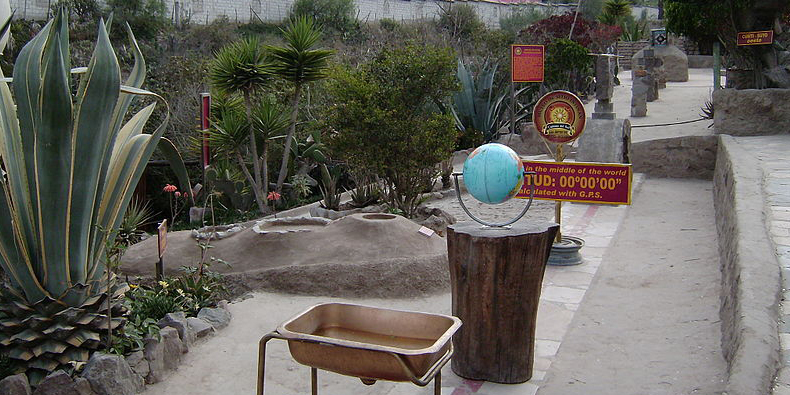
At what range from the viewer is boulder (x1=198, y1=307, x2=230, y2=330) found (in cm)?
549

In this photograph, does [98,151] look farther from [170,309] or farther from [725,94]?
[725,94]

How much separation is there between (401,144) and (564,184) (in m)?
2.06

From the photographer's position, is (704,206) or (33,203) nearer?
(33,203)

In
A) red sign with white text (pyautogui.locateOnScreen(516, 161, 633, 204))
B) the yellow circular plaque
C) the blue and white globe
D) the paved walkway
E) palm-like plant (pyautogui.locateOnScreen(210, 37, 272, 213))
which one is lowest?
the paved walkway

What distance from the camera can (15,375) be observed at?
13.5 feet

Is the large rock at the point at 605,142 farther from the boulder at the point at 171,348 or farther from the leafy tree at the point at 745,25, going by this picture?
the boulder at the point at 171,348

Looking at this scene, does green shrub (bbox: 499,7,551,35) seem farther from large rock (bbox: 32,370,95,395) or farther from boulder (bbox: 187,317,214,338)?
large rock (bbox: 32,370,95,395)

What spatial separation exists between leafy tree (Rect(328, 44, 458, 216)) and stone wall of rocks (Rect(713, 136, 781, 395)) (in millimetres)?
2928

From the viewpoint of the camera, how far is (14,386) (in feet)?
13.4

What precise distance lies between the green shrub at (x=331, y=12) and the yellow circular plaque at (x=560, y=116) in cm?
2028

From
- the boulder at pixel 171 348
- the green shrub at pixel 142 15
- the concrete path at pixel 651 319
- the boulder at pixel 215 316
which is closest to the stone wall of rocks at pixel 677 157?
the concrete path at pixel 651 319

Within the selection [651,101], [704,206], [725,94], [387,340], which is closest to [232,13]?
[651,101]

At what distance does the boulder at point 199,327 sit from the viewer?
5246 millimetres

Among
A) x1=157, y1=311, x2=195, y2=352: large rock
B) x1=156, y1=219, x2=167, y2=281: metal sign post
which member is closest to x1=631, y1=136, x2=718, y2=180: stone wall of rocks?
x1=156, y1=219, x2=167, y2=281: metal sign post
